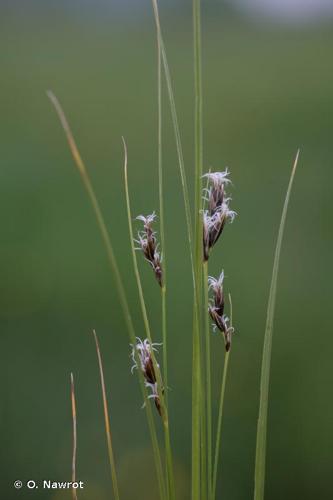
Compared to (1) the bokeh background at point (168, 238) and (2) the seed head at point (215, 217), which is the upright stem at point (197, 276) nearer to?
(2) the seed head at point (215, 217)

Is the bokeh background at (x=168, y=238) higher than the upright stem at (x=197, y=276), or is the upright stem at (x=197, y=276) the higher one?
the bokeh background at (x=168, y=238)

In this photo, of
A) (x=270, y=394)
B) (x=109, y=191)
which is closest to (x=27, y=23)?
(x=109, y=191)

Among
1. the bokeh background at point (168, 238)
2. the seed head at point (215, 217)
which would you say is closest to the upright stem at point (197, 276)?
the seed head at point (215, 217)

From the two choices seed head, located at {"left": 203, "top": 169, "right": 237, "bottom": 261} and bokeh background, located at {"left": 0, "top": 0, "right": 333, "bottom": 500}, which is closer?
seed head, located at {"left": 203, "top": 169, "right": 237, "bottom": 261}

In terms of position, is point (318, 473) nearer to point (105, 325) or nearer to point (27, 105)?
point (105, 325)

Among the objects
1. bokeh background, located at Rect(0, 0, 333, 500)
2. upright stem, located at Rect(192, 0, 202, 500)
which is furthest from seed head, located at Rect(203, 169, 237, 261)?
bokeh background, located at Rect(0, 0, 333, 500)

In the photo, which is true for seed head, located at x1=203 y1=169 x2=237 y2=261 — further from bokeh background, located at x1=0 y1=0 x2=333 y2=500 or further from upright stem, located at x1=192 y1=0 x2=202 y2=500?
bokeh background, located at x1=0 y1=0 x2=333 y2=500

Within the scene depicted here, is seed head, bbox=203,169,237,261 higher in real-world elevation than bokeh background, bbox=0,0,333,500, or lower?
lower

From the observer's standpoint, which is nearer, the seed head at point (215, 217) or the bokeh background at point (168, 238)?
the seed head at point (215, 217)

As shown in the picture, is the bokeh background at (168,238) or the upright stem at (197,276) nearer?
the upright stem at (197,276)
